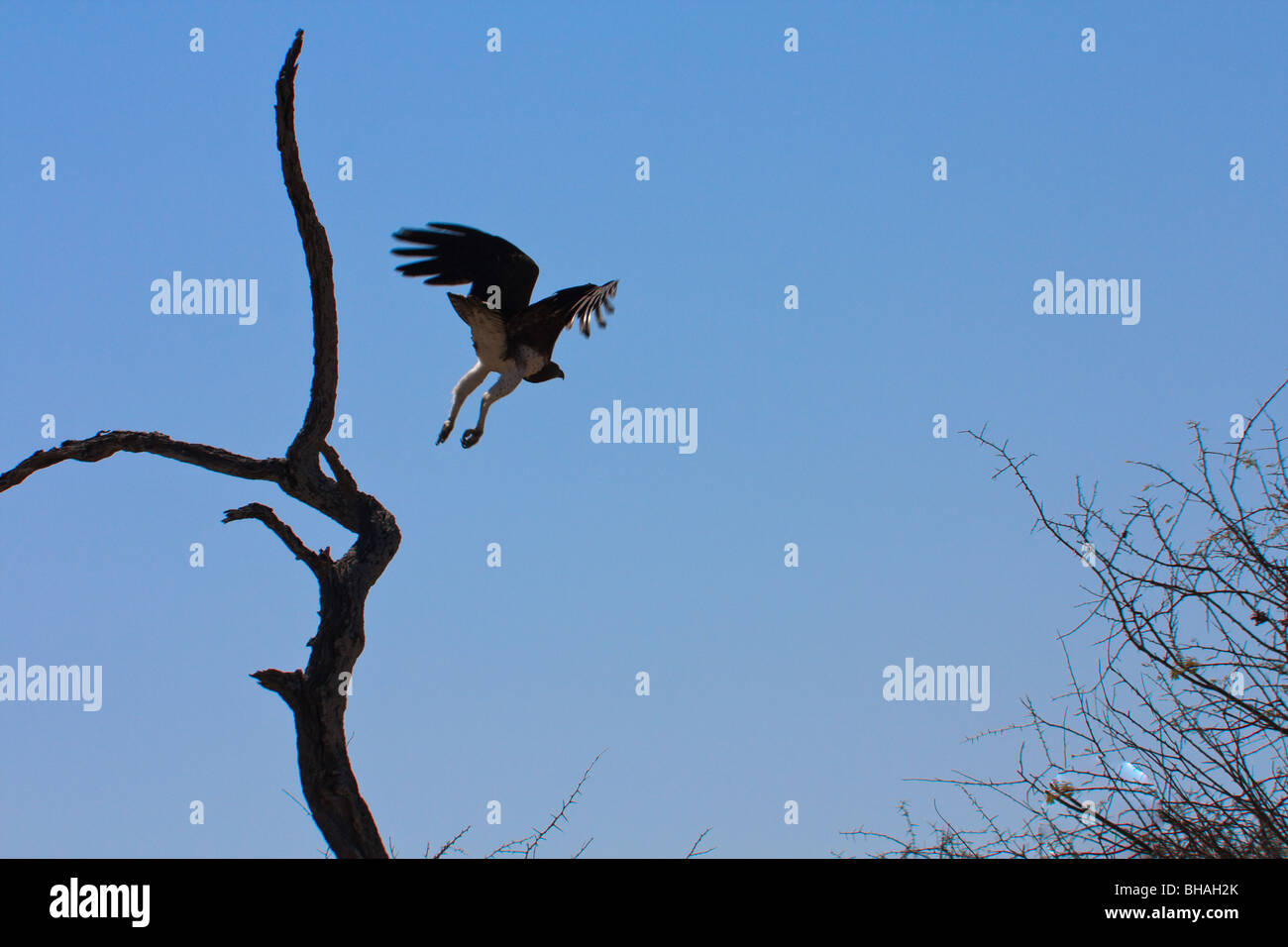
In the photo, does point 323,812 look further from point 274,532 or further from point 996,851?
point 996,851

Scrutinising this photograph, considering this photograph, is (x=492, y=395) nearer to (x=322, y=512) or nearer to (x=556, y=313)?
(x=556, y=313)

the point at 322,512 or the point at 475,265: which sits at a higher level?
the point at 475,265

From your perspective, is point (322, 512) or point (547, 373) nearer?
point (322, 512)

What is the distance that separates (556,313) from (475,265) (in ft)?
1.80

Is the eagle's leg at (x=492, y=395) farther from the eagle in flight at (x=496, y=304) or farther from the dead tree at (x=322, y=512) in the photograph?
the dead tree at (x=322, y=512)

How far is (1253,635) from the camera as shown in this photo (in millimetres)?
3627

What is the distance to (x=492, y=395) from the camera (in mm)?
6492

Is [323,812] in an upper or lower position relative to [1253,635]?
lower

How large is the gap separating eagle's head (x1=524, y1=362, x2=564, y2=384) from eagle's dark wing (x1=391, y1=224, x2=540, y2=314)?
350mm

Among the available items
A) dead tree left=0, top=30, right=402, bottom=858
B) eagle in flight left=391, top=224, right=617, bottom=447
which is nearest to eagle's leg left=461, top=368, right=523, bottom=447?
eagle in flight left=391, top=224, right=617, bottom=447

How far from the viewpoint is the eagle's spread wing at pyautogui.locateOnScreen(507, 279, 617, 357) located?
250 inches

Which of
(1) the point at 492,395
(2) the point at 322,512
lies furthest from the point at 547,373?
(2) the point at 322,512
